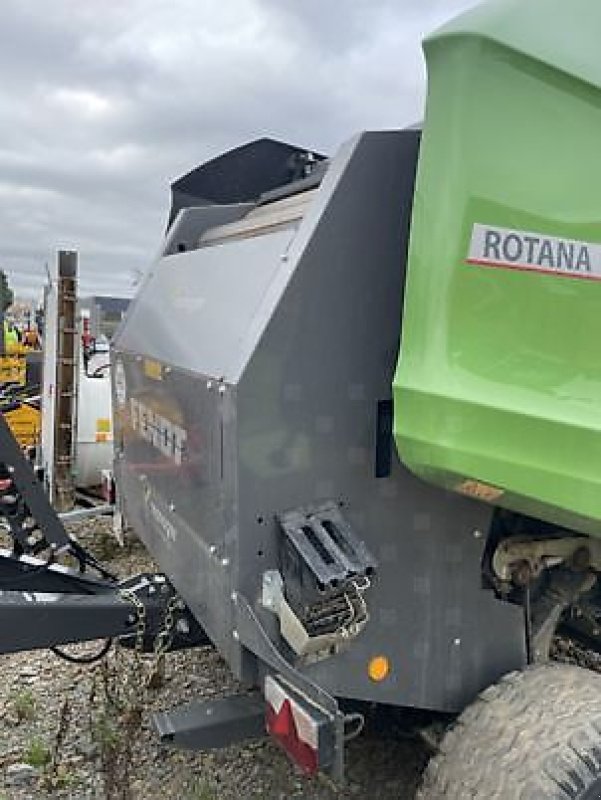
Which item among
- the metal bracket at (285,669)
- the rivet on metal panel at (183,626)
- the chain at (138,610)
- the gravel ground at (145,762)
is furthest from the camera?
the gravel ground at (145,762)

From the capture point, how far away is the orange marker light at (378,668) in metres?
2.18

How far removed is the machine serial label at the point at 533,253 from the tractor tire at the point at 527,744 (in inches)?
39.1

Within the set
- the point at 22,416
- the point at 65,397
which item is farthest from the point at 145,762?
the point at 22,416

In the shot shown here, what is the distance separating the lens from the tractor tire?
78.7 inches

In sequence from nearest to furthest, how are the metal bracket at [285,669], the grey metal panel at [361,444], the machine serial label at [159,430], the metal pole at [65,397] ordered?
the metal bracket at [285,669], the grey metal panel at [361,444], the machine serial label at [159,430], the metal pole at [65,397]

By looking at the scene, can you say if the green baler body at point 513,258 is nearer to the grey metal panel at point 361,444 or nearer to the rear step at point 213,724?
the grey metal panel at point 361,444

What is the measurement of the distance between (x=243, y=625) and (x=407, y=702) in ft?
1.55

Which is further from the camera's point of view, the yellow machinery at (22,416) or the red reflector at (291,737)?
the yellow machinery at (22,416)

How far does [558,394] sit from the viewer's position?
1.99 m

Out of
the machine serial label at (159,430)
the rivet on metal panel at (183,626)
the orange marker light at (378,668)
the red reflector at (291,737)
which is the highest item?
the machine serial label at (159,430)

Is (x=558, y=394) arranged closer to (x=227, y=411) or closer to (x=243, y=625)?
(x=227, y=411)

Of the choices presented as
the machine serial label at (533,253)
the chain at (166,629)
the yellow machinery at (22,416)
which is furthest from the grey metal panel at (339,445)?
the yellow machinery at (22,416)

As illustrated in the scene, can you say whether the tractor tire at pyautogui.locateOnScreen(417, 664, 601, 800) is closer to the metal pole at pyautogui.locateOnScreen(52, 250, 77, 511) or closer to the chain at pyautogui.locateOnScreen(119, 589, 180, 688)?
the chain at pyautogui.locateOnScreen(119, 589, 180, 688)

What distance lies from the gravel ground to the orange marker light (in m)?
0.71
